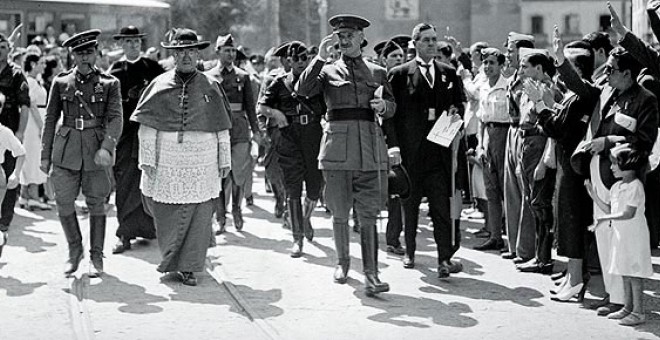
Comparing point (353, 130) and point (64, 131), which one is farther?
point (64, 131)

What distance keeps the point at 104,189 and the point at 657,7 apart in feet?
16.8

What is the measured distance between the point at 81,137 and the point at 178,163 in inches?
41.5

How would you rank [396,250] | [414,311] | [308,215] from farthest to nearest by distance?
[308,215]
[396,250]
[414,311]

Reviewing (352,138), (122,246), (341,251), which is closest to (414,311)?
(341,251)

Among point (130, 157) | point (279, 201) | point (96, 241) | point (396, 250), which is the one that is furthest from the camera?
point (279, 201)

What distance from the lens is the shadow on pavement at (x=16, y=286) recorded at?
8.85 meters

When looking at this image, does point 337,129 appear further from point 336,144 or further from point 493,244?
point 493,244

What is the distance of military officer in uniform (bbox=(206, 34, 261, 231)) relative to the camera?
12.0 metres

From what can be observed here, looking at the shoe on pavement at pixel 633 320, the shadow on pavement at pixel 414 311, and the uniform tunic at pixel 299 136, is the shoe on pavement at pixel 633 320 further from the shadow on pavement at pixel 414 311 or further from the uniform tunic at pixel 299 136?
the uniform tunic at pixel 299 136

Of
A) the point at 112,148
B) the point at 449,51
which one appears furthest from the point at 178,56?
the point at 449,51

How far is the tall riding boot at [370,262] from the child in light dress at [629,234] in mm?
1901

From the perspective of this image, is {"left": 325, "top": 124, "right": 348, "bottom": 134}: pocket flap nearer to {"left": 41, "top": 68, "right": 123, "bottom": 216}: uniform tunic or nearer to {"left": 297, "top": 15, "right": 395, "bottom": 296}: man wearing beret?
{"left": 297, "top": 15, "right": 395, "bottom": 296}: man wearing beret

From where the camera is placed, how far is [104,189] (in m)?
9.65

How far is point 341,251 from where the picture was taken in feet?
30.1
